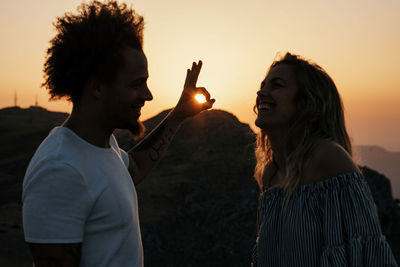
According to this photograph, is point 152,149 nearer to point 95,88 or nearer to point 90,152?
point 95,88

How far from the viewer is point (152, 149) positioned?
207 inches

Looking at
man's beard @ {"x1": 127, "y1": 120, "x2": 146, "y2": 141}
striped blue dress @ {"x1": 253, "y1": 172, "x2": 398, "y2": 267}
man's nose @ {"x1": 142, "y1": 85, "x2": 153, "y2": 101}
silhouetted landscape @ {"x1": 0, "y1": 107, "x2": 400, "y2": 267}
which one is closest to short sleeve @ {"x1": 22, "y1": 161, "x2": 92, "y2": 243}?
man's beard @ {"x1": 127, "y1": 120, "x2": 146, "y2": 141}

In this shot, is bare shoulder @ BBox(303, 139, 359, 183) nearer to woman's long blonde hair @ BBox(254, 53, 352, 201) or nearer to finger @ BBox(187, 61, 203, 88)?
woman's long blonde hair @ BBox(254, 53, 352, 201)

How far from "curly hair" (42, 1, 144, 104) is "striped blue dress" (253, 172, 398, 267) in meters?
2.11

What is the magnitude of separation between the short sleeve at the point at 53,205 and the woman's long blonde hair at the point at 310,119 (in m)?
2.09

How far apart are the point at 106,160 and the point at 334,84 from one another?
2591 millimetres

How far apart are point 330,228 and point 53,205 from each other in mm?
2372

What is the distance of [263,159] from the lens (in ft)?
17.1

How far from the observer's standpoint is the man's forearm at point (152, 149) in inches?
196

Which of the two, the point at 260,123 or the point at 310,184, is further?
the point at 260,123

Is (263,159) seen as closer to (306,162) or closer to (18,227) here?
(306,162)

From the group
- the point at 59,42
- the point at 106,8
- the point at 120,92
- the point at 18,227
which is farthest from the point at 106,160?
the point at 18,227

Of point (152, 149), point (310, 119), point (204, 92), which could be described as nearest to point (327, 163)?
point (310, 119)

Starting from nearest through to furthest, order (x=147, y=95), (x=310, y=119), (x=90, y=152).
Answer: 1. (x=90, y=152)
2. (x=147, y=95)
3. (x=310, y=119)
